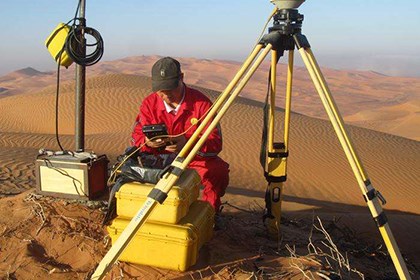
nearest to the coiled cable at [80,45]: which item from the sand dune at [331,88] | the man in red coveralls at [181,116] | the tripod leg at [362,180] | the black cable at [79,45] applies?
the black cable at [79,45]

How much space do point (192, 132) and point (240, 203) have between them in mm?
2845

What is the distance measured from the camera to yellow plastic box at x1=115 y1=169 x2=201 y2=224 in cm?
294

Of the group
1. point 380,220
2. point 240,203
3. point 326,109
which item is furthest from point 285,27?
point 240,203

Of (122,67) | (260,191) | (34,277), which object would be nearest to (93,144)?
(260,191)

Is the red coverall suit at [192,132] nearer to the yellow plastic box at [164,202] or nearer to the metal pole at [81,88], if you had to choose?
the metal pole at [81,88]

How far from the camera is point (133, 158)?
3.64 m

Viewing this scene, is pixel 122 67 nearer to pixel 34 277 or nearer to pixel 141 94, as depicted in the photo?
pixel 141 94

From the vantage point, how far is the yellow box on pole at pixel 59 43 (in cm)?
395

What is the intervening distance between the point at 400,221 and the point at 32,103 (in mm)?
15216

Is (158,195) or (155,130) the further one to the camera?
(155,130)

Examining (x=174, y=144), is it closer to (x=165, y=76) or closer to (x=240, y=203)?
(x=165, y=76)

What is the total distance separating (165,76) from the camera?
12.0 feet

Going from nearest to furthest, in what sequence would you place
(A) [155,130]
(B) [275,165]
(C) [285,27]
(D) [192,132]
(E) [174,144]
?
(C) [285,27] < (A) [155,130] < (E) [174,144] < (B) [275,165] < (D) [192,132]

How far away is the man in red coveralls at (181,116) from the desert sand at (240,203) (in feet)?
1.52
